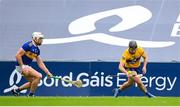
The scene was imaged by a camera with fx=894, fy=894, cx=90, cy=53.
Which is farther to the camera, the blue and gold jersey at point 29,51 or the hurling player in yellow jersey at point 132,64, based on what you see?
the hurling player in yellow jersey at point 132,64

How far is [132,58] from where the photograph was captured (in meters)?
21.1

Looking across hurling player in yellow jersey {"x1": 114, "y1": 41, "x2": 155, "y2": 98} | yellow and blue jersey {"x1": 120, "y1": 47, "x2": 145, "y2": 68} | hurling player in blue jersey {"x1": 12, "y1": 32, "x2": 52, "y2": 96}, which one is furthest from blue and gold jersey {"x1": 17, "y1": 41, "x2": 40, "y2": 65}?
yellow and blue jersey {"x1": 120, "y1": 47, "x2": 145, "y2": 68}

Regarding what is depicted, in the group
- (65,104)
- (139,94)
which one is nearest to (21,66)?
(65,104)

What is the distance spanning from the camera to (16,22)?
2633 cm

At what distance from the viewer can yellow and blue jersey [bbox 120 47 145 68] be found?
21.0 m

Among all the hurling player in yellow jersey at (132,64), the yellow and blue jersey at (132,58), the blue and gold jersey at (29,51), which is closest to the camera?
the blue and gold jersey at (29,51)

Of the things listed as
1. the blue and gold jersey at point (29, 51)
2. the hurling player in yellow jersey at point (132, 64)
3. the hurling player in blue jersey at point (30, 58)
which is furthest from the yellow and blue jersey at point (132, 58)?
the blue and gold jersey at point (29, 51)

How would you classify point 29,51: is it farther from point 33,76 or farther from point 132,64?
point 132,64

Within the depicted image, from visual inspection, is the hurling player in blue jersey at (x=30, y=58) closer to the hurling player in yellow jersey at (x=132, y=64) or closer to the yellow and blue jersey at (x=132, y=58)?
the hurling player in yellow jersey at (x=132, y=64)

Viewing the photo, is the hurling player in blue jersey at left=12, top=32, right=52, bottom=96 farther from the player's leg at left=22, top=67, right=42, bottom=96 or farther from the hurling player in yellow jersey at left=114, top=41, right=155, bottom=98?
the hurling player in yellow jersey at left=114, top=41, right=155, bottom=98

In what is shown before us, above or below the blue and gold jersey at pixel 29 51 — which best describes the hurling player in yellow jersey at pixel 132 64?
below

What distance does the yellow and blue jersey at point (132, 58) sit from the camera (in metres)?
21.0

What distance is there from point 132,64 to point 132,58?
19 centimetres

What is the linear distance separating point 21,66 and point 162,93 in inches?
215
